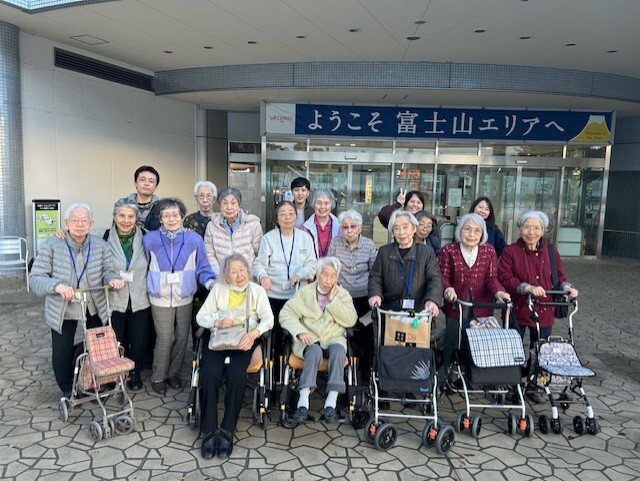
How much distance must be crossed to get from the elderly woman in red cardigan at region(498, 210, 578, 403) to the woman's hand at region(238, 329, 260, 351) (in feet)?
6.49

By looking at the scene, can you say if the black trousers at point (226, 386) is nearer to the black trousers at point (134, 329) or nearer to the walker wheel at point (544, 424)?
the black trousers at point (134, 329)

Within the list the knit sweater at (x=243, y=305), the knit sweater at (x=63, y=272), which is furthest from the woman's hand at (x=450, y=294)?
the knit sweater at (x=63, y=272)

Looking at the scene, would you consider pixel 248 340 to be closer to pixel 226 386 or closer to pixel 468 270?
pixel 226 386

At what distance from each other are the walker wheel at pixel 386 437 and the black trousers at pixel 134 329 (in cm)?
195

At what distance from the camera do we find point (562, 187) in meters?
11.1

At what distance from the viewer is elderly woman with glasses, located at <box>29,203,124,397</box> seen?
3.15 metres

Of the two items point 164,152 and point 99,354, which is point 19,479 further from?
point 164,152

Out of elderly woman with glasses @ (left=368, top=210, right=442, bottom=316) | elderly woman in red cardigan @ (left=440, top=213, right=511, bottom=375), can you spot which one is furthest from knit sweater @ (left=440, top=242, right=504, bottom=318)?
elderly woman with glasses @ (left=368, top=210, right=442, bottom=316)

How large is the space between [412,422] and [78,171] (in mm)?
7717

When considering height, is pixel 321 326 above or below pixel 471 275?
below

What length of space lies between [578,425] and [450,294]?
3.84 ft

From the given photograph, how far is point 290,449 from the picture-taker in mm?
2812

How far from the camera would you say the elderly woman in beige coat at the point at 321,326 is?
295 cm

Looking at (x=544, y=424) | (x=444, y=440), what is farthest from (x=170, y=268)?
(x=544, y=424)
